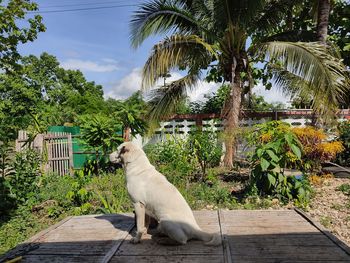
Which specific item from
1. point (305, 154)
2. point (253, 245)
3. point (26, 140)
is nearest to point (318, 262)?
point (253, 245)

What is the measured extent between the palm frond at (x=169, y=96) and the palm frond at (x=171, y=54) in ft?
2.76

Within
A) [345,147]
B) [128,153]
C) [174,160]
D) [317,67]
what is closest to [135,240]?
[128,153]

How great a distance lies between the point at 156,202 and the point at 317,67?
678 centimetres

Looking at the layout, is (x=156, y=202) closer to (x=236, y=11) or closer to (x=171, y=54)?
(x=171, y=54)

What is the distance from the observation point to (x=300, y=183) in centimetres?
631

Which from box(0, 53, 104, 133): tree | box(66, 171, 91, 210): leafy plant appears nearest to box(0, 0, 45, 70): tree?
box(0, 53, 104, 133): tree

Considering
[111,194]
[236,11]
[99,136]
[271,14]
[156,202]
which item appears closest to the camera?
[156,202]

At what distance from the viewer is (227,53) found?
1052 cm

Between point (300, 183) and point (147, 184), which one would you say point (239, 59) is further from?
point (147, 184)

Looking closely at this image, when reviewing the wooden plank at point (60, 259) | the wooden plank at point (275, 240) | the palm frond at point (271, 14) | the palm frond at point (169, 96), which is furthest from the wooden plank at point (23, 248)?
the palm frond at point (271, 14)

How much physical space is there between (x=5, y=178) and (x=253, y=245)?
19.4ft

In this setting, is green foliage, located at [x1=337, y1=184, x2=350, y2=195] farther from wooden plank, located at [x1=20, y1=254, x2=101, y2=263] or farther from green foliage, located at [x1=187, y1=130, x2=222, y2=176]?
wooden plank, located at [x1=20, y1=254, x2=101, y2=263]

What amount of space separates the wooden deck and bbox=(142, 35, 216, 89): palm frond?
6.00 m

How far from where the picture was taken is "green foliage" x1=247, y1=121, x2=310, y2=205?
19.7ft
